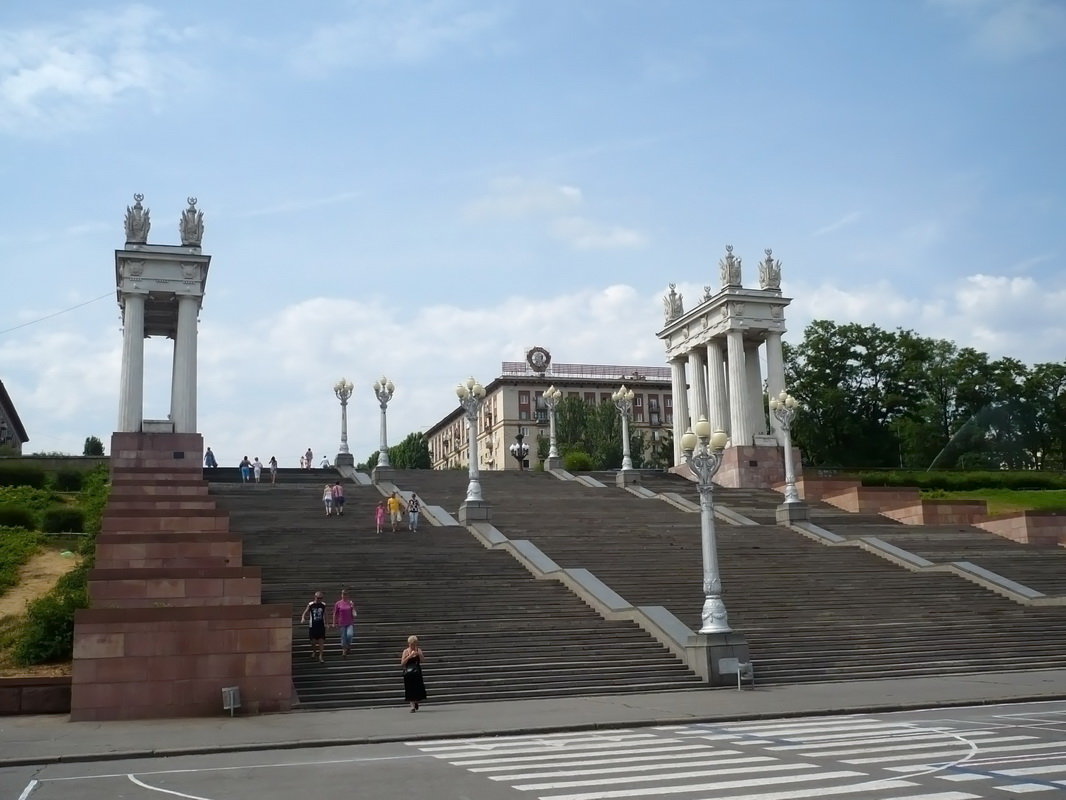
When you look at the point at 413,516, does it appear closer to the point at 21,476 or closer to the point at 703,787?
the point at 21,476

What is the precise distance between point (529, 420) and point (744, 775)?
109602mm

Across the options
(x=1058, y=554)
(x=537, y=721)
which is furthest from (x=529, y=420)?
(x=537, y=721)

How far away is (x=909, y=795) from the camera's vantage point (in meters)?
10.3

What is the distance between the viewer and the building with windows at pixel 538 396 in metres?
122

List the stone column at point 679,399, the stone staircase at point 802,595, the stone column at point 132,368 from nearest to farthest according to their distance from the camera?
the stone staircase at point 802,595 → the stone column at point 132,368 → the stone column at point 679,399

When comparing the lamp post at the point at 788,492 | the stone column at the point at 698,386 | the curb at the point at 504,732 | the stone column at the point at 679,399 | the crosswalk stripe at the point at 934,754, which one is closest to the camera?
the crosswalk stripe at the point at 934,754

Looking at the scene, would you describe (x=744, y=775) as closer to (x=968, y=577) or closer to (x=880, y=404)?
(x=968, y=577)

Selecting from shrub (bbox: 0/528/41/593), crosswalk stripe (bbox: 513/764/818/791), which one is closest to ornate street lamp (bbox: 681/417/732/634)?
crosswalk stripe (bbox: 513/764/818/791)

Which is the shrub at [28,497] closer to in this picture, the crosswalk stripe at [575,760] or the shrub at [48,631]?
the shrub at [48,631]

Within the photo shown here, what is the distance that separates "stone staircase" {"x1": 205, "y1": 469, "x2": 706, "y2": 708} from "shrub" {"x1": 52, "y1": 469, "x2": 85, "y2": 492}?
11261mm

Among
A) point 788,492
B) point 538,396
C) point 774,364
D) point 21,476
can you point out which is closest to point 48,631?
point 21,476

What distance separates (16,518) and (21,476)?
10.6 metres

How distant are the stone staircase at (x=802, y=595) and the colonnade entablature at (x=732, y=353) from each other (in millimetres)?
14814

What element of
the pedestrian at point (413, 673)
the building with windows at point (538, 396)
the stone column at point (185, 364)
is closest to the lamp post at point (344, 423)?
the stone column at point (185, 364)
